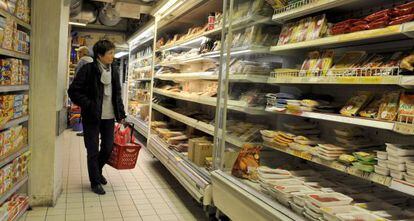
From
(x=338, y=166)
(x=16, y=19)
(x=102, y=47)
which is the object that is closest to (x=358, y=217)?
(x=338, y=166)

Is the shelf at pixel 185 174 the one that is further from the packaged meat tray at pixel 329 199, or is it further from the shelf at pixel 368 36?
the shelf at pixel 368 36

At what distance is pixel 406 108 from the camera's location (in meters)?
1.66

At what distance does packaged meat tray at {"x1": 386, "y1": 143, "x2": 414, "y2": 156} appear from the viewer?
5.46 feet

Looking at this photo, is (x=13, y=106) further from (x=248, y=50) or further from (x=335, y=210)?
(x=335, y=210)

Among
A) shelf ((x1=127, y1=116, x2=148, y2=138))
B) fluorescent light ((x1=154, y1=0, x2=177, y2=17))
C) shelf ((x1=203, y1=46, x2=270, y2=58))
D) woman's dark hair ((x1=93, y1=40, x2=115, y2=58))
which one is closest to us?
shelf ((x1=203, y1=46, x2=270, y2=58))

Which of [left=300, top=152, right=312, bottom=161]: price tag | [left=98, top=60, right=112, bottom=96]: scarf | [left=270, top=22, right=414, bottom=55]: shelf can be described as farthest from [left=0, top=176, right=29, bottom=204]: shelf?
[left=270, top=22, right=414, bottom=55]: shelf

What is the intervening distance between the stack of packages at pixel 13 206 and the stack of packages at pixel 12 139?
447mm

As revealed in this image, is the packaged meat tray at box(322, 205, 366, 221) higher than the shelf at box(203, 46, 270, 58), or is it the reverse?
the shelf at box(203, 46, 270, 58)

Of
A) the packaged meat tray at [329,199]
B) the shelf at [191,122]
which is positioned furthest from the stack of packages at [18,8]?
the packaged meat tray at [329,199]

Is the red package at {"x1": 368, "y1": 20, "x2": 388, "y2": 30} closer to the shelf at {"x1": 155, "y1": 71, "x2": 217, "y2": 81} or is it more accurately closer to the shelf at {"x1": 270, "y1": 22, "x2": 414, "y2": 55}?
the shelf at {"x1": 270, "y1": 22, "x2": 414, "y2": 55}

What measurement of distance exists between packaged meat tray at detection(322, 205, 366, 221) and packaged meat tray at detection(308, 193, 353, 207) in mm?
37

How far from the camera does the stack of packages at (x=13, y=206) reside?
2730 millimetres

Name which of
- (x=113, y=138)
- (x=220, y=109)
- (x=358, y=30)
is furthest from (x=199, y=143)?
(x=358, y=30)

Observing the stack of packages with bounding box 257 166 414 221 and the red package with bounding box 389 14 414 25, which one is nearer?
the red package with bounding box 389 14 414 25
